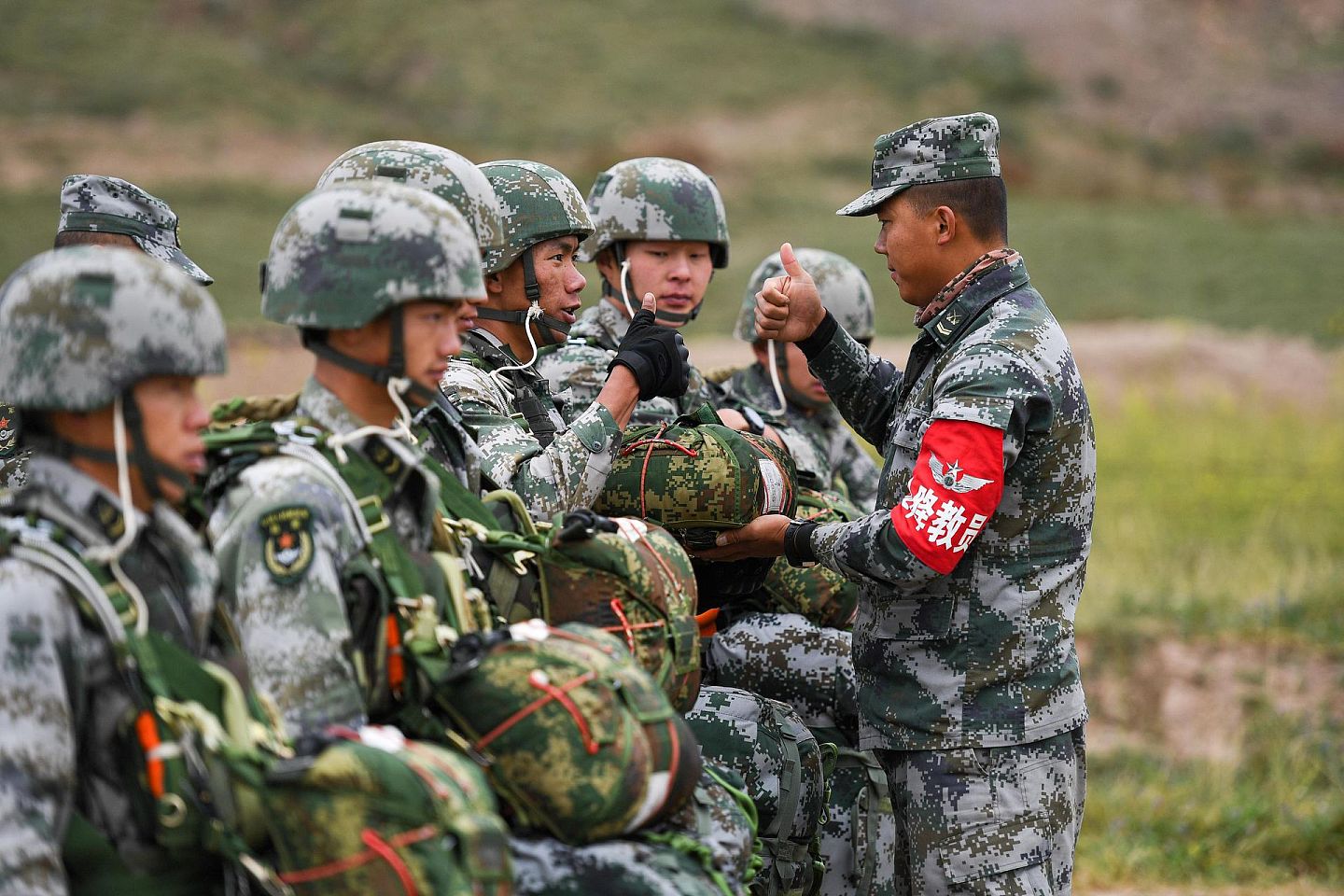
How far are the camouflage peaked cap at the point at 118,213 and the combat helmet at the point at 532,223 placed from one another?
1375 mm

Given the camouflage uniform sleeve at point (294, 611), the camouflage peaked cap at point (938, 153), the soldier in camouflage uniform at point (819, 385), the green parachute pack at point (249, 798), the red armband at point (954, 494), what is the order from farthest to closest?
1. the soldier in camouflage uniform at point (819, 385)
2. the camouflage peaked cap at point (938, 153)
3. the red armband at point (954, 494)
4. the camouflage uniform sleeve at point (294, 611)
5. the green parachute pack at point (249, 798)

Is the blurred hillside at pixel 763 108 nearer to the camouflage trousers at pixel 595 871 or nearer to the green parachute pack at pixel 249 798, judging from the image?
the camouflage trousers at pixel 595 871

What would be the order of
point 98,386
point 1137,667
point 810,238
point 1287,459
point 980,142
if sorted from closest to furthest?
point 98,386 < point 980,142 < point 1137,667 < point 1287,459 < point 810,238

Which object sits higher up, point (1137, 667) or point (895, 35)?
point (895, 35)

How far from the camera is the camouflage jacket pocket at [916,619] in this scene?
181 inches

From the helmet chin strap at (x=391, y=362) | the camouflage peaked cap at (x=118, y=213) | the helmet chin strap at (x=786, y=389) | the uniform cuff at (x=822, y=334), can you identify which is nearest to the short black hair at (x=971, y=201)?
the uniform cuff at (x=822, y=334)

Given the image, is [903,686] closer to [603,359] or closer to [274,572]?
[603,359]

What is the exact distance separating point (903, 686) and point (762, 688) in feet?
2.91

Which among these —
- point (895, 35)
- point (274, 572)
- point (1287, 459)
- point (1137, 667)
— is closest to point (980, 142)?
point (274, 572)

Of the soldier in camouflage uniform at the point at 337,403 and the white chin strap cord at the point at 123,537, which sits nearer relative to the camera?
the white chin strap cord at the point at 123,537

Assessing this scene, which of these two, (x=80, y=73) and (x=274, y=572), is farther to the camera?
(x=80, y=73)

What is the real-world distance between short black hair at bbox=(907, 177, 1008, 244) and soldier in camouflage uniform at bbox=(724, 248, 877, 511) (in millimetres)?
1630

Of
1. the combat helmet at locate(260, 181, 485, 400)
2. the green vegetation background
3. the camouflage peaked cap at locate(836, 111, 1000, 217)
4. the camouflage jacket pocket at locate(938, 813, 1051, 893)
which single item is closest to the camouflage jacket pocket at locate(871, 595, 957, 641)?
the camouflage jacket pocket at locate(938, 813, 1051, 893)

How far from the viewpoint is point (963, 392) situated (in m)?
4.44
